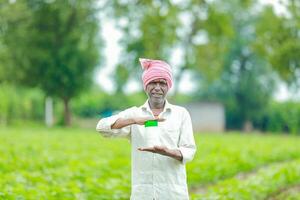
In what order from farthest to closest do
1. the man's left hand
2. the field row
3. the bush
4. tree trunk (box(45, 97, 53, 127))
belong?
tree trunk (box(45, 97, 53, 127))
the bush
the field row
the man's left hand

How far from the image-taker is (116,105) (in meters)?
53.1

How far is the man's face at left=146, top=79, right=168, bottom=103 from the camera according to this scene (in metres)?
4.46

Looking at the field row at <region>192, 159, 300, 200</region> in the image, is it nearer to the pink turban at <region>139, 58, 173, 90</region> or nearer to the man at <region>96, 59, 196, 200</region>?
the man at <region>96, 59, 196, 200</region>

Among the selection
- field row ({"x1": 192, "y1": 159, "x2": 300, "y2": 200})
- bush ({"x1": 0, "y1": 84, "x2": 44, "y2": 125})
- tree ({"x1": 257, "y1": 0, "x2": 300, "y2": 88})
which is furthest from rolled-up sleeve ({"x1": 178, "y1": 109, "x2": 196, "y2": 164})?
bush ({"x1": 0, "y1": 84, "x2": 44, "y2": 125})

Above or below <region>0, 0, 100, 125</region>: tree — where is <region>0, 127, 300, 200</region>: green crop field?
below

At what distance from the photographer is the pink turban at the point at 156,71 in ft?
14.5

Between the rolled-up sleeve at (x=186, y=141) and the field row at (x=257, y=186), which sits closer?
the rolled-up sleeve at (x=186, y=141)

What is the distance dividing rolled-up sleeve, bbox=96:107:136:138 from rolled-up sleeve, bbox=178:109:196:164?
1.27 ft

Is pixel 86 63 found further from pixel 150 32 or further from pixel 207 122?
pixel 150 32

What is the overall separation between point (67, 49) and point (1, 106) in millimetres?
8178

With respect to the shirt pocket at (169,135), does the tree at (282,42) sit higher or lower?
higher

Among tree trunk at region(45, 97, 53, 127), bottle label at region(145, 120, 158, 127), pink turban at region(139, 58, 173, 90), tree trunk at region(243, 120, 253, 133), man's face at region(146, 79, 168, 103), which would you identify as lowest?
bottle label at region(145, 120, 158, 127)

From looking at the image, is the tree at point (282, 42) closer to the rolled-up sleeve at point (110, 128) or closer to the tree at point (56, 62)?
the tree at point (56, 62)

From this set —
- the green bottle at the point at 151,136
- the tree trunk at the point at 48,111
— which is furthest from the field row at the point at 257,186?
the tree trunk at the point at 48,111
